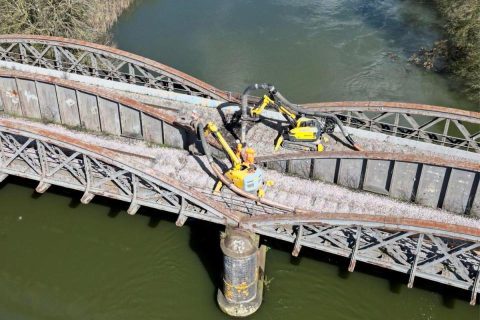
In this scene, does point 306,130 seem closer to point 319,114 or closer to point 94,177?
point 319,114

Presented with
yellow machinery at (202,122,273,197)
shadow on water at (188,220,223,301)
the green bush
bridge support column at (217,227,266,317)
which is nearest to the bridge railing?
bridge support column at (217,227,266,317)

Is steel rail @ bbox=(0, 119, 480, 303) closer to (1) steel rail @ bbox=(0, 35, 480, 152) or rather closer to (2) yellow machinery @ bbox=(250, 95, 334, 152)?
(2) yellow machinery @ bbox=(250, 95, 334, 152)

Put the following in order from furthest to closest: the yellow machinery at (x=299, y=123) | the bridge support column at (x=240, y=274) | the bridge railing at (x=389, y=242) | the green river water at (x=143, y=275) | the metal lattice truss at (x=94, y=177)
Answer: the yellow machinery at (x=299, y=123), the green river water at (x=143, y=275), the metal lattice truss at (x=94, y=177), the bridge support column at (x=240, y=274), the bridge railing at (x=389, y=242)

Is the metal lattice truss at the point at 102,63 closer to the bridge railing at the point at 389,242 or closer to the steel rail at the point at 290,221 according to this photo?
the steel rail at the point at 290,221

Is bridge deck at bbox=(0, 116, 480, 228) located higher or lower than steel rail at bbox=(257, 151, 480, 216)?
lower

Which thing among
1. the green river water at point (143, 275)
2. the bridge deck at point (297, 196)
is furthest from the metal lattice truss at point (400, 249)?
the green river water at point (143, 275)

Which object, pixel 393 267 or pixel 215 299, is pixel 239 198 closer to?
pixel 215 299

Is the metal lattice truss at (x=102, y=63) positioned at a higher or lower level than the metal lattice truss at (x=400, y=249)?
higher

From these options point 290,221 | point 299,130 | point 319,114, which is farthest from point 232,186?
point 319,114
